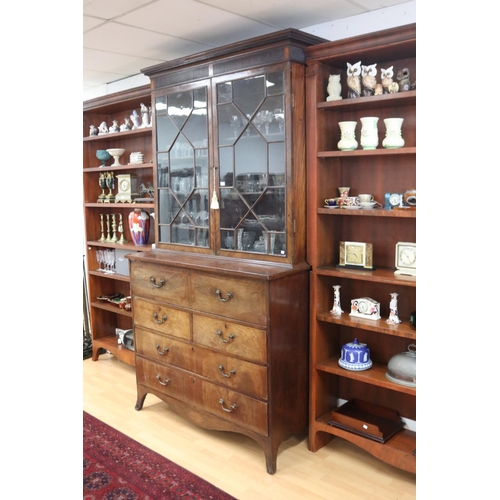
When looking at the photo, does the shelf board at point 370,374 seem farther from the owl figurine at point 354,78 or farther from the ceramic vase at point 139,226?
the ceramic vase at point 139,226

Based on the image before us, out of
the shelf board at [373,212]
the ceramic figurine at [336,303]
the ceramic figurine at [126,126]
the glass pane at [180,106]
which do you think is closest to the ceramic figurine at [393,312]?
the ceramic figurine at [336,303]

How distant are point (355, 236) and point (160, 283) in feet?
3.93

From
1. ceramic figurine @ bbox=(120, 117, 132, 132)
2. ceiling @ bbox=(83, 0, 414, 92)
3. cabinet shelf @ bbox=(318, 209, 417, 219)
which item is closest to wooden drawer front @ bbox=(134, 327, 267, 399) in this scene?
cabinet shelf @ bbox=(318, 209, 417, 219)

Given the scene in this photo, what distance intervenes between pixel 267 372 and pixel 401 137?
135 cm

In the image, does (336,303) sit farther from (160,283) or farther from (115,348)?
(115,348)

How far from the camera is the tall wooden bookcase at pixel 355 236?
2371 millimetres

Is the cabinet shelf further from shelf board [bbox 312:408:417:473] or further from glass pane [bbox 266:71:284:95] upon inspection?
shelf board [bbox 312:408:417:473]

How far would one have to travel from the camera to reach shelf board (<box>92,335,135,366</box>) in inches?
149

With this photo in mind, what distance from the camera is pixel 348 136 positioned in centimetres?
249

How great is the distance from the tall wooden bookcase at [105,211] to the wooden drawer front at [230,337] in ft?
3.98
